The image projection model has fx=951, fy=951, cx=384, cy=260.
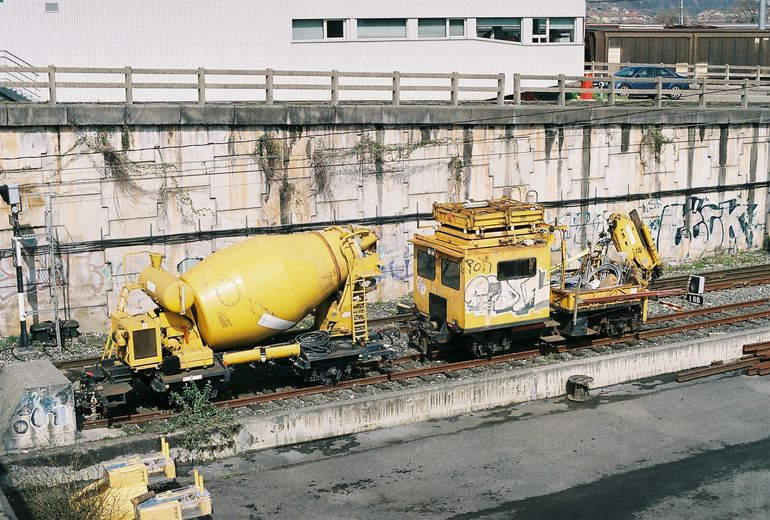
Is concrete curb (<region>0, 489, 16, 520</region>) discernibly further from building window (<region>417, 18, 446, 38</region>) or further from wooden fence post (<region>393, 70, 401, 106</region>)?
building window (<region>417, 18, 446, 38</region>)

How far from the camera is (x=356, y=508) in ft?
Result: 41.0

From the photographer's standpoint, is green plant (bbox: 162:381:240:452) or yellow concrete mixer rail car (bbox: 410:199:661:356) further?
yellow concrete mixer rail car (bbox: 410:199:661:356)

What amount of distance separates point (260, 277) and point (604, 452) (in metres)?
5.96

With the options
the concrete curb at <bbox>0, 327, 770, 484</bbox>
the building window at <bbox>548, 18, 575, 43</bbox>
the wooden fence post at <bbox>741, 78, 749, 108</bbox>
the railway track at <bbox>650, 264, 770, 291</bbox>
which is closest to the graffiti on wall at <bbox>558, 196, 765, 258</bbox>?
the railway track at <bbox>650, 264, 770, 291</bbox>

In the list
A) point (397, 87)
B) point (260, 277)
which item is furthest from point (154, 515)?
point (397, 87)

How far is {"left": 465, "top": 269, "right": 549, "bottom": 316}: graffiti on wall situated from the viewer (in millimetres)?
17141

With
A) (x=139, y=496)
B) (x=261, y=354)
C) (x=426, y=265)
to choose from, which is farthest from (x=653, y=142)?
(x=139, y=496)

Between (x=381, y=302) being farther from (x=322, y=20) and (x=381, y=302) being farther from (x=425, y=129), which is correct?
(x=322, y=20)

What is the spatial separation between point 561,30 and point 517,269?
14.8m

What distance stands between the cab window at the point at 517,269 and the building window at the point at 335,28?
37.9 ft

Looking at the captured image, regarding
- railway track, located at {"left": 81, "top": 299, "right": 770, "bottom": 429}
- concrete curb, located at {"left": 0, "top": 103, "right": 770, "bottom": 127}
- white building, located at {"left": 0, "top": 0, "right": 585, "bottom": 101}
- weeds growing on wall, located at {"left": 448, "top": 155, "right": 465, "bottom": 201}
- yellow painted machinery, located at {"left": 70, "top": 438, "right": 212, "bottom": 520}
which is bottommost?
yellow painted machinery, located at {"left": 70, "top": 438, "right": 212, "bottom": 520}

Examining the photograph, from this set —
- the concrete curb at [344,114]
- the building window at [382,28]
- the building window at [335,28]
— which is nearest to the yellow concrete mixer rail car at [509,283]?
the concrete curb at [344,114]

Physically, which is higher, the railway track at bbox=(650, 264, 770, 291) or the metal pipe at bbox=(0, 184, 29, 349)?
the metal pipe at bbox=(0, 184, 29, 349)

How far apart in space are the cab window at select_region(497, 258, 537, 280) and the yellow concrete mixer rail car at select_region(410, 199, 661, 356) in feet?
0.06
